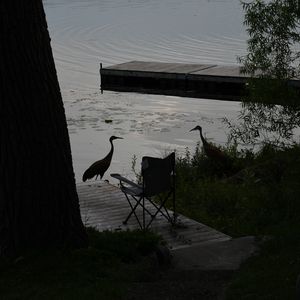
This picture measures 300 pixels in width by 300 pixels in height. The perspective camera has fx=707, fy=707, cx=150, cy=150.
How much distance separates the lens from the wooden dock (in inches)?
1012

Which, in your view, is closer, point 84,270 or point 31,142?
point 84,270

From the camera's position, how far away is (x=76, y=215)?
677 cm

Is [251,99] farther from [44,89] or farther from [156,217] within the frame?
[44,89]

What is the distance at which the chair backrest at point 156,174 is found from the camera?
8422 mm

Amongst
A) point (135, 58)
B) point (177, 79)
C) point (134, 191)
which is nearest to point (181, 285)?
point (134, 191)

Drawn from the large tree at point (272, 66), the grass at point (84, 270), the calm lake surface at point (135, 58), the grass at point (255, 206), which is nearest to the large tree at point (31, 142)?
the grass at point (84, 270)

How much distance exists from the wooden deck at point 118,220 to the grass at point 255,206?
1.41 ft

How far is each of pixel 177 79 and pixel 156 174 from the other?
18640mm

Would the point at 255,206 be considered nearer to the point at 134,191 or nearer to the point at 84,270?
the point at 134,191

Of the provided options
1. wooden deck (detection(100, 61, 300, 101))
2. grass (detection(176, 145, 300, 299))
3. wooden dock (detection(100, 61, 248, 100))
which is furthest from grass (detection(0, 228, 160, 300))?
wooden dock (detection(100, 61, 248, 100))

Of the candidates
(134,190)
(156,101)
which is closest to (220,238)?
(134,190)

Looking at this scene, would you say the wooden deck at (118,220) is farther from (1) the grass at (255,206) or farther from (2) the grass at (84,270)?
(2) the grass at (84,270)

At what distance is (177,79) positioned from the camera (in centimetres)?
2691

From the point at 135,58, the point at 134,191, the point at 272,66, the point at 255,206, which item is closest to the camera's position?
the point at 134,191
